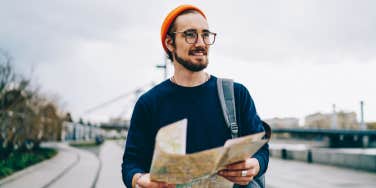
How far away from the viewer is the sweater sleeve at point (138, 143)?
190 centimetres

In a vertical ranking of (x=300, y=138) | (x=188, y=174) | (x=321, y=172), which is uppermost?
(x=188, y=174)

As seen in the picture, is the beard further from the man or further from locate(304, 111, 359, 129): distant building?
locate(304, 111, 359, 129): distant building

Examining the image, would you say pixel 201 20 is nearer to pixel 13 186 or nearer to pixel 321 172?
pixel 13 186

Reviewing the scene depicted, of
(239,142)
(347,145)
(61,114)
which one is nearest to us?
(239,142)

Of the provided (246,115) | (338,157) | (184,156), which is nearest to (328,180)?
(338,157)

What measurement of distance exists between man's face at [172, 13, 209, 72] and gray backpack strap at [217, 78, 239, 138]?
158mm

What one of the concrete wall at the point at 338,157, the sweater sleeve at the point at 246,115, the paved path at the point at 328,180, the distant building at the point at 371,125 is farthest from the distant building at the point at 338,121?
the sweater sleeve at the point at 246,115

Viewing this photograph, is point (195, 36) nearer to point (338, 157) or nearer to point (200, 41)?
point (200, 41)

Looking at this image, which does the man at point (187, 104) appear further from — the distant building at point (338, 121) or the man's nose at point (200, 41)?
the distant building at point (338, 121)

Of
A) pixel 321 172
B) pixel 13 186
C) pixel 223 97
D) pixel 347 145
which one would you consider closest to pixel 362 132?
pixel 347 145

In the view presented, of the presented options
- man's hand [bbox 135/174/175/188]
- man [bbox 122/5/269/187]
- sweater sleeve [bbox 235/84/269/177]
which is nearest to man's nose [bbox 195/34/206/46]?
man [bbox 122/5/269/187]

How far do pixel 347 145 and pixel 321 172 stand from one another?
40275 mm

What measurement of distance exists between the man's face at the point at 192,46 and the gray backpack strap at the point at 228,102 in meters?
0.16

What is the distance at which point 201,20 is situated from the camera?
6.22ft
